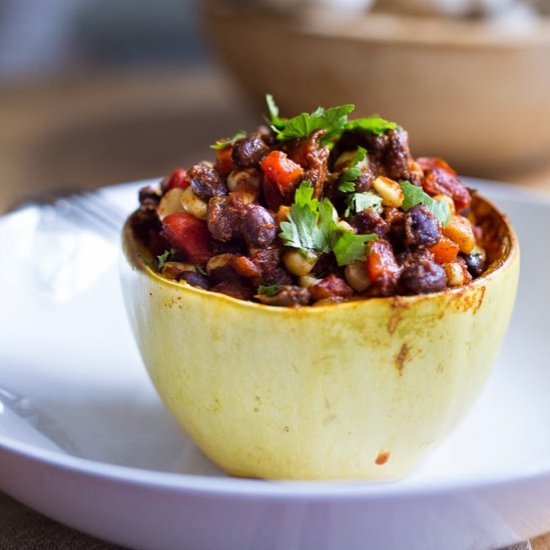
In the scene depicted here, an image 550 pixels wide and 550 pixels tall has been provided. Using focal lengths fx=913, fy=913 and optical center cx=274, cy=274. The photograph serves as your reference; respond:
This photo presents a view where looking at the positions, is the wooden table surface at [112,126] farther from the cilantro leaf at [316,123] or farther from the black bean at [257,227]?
the black bean at [257,227]

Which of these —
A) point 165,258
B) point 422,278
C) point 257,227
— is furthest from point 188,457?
point 422,278

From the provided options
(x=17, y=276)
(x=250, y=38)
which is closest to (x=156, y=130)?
(x=250, y=38)

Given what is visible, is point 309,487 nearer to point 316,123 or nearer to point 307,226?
point 307,226

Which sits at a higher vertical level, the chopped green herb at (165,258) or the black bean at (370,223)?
the black bean at (370,223)

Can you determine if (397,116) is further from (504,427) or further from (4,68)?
(4,68)

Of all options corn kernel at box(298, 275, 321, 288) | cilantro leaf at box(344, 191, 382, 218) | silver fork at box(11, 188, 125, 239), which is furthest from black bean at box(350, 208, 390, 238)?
silver fork at box(11, 188, 125, 239)

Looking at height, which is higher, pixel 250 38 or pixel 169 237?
pixel 169 237

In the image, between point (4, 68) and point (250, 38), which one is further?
point (4, 68)

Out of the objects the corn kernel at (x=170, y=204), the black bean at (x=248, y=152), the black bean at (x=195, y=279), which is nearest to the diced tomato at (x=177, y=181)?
the corn kernel at (x=170, y=204)
